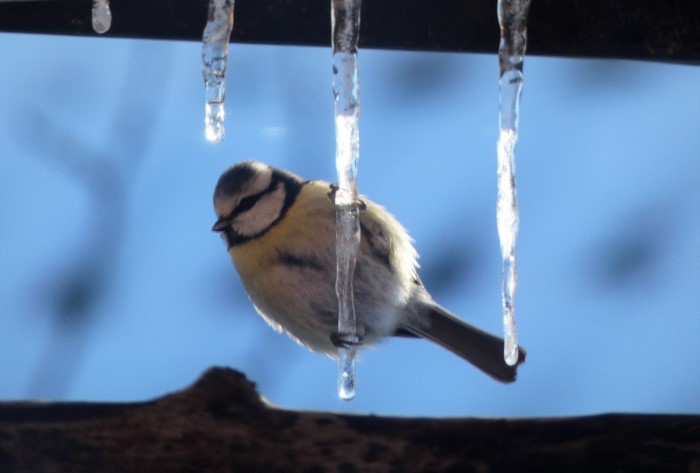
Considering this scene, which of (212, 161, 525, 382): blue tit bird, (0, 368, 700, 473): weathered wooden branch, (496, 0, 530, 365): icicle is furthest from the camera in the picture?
(212, 161, 525, 382): blue tit bird

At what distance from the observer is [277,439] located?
780 mm

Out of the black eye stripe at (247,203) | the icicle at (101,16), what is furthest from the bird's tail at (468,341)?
the icicle at (101,16)

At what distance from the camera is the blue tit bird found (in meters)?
1.43

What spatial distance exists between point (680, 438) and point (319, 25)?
0.59 m

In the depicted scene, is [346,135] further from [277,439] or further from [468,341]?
[468,341]

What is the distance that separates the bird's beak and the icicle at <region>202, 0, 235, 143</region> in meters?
0.49

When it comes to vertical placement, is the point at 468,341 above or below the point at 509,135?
below

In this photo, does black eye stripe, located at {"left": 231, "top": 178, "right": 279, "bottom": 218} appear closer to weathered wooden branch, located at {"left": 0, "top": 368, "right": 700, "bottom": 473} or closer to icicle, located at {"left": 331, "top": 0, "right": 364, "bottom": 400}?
icicle, located at {"left": 331, "top": 0, "right": 364, "bottom": 400}

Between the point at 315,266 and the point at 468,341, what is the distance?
333 mm

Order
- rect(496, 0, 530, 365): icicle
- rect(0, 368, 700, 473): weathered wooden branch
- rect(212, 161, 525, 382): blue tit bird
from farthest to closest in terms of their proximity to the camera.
A: 1. rect(212, 161, 525, 382): blue tit bird
2. rect(496, 0, 530, 365): icicle
3. rect(0, 368, 700, 473): weathered wooden branch

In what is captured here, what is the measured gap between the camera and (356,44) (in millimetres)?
941

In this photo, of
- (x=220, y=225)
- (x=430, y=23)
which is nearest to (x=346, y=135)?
(x=430, y=23)

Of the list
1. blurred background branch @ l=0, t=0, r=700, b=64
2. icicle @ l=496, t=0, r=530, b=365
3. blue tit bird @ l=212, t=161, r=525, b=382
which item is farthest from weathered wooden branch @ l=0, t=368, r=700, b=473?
blue tit bird @ l=212, t=161, r=525, b=382

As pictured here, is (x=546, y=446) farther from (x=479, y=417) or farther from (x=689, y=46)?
(x=689, y=46)
